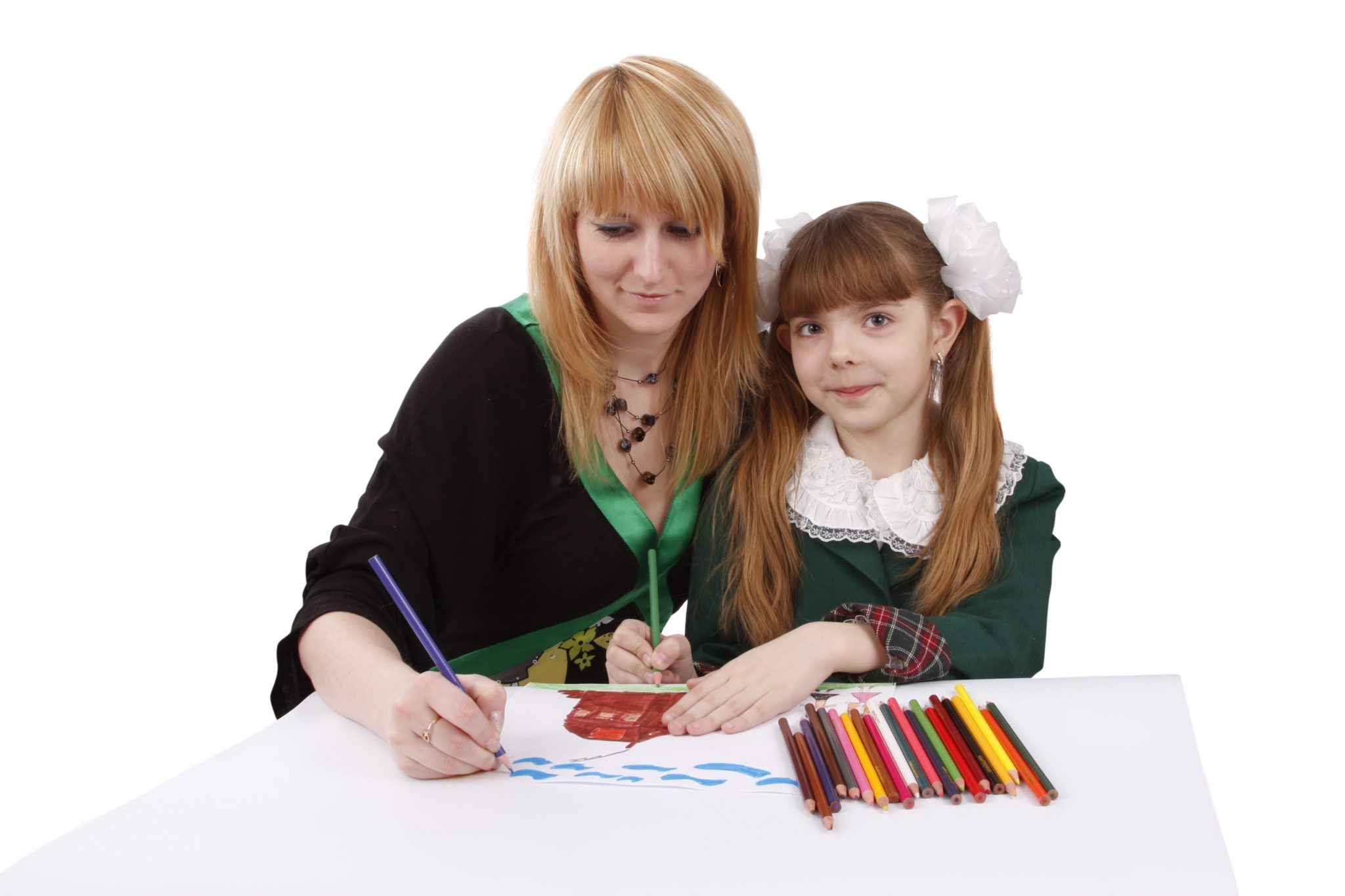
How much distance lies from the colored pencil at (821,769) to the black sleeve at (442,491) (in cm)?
64

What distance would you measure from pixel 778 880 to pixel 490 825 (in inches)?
13.0

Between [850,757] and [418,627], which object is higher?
[418,627]

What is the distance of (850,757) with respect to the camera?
141cm

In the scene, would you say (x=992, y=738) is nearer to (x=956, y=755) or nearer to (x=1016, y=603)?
(x=956, y=755)

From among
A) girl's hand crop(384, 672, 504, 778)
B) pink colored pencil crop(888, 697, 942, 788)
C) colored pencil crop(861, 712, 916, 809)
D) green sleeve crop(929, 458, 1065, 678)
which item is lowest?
green sleeve crop(929, 458, 1065, 678)

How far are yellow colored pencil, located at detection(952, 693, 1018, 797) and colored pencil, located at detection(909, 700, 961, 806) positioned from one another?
52 millimetres

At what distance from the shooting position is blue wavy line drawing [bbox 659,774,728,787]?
4.51 ft

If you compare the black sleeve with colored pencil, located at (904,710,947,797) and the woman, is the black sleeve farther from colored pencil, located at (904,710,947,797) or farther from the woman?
colored pencil, located at (904,710,947,797)

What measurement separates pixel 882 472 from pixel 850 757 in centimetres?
75

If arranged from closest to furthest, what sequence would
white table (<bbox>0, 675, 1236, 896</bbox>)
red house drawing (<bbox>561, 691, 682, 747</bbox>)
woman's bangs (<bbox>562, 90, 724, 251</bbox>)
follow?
1. white table (<bbox>0, 675, 1236, 896</bbox>)
2. red house drawing (<bbox>561, 691, 682, 747</bbox>)
3. woman's bangs (<bbox>562, 90, 724, 251</bbox>)

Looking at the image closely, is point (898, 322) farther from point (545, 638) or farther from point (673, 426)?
point (545, 638)

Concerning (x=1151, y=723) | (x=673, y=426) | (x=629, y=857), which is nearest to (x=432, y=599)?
(x=673, y=426)

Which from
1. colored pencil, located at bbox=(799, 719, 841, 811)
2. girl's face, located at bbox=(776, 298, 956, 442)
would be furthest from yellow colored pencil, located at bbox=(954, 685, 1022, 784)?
girl's face, located at bbox=(776, 298, 956, 442)

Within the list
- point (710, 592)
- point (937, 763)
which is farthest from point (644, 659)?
point (937, 763)
